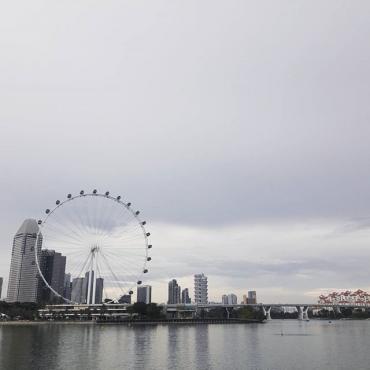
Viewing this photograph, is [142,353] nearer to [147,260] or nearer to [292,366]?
[292,366]

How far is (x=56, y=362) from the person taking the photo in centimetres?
5200

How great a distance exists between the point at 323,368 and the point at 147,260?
67.6 metres

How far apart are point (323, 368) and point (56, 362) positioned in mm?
31972

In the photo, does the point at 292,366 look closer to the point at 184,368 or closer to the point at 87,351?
the point at 184,368

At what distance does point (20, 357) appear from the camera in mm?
55250

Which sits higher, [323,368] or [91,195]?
[91,195]

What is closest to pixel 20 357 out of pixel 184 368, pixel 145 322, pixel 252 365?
pixel 184 368

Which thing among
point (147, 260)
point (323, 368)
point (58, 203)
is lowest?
point (323, 368)

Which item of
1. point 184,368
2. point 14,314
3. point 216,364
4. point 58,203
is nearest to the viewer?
point 184,368

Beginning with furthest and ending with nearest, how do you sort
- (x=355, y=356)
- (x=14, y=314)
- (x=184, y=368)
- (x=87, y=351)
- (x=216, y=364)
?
(x=14, y=314) → (x=87, y=351) → (x=355, y=356) → (x=216, y=364) → (x=184, y=368)

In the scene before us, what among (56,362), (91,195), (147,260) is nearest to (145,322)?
(147,260)

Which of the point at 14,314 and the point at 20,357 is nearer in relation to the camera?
the point at 20,357

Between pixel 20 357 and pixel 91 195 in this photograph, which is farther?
pixel 91 195

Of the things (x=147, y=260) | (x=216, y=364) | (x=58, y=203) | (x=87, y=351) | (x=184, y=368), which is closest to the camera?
(x=184, y=368)
